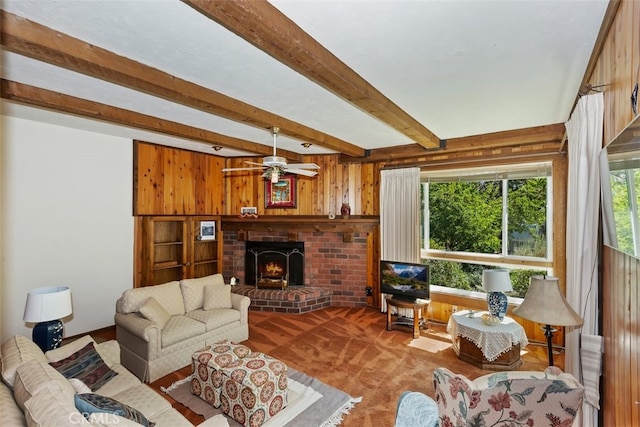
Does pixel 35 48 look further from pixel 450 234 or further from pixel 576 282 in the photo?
pixel 450 234

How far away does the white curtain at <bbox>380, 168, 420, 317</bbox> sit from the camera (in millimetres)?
4848

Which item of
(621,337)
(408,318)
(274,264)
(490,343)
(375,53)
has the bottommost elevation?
(408,318)

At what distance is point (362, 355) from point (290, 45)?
132 inches

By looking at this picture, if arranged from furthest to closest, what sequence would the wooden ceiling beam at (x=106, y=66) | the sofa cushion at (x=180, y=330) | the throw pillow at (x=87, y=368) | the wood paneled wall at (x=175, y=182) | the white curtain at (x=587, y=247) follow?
the wood paneled wall at (x=175, y=182), the sofa cushion at (x=180, y=330), the throw pillow at (x=87, y=368), the white curtain at (x=587, y=247), the wooden ceiling beam at (x=106, y=66)

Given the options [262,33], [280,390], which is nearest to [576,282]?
[280,390]

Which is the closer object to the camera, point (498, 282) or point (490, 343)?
point (490, 343)

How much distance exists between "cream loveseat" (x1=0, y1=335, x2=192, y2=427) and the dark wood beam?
13.7 ft

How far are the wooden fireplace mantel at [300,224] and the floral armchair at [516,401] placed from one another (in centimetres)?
364

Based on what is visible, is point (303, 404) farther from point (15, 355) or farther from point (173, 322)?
point (15, 355)

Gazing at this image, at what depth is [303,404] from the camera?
2711 mm

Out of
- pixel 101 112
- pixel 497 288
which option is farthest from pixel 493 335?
pixel 101 112

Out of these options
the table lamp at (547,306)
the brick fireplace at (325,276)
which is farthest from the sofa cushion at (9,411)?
the brick fireplace at (325,276)

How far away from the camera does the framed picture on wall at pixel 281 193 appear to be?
18.3ft

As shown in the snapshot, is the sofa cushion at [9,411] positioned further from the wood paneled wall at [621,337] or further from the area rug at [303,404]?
the wood paneled wall at [621,337]
